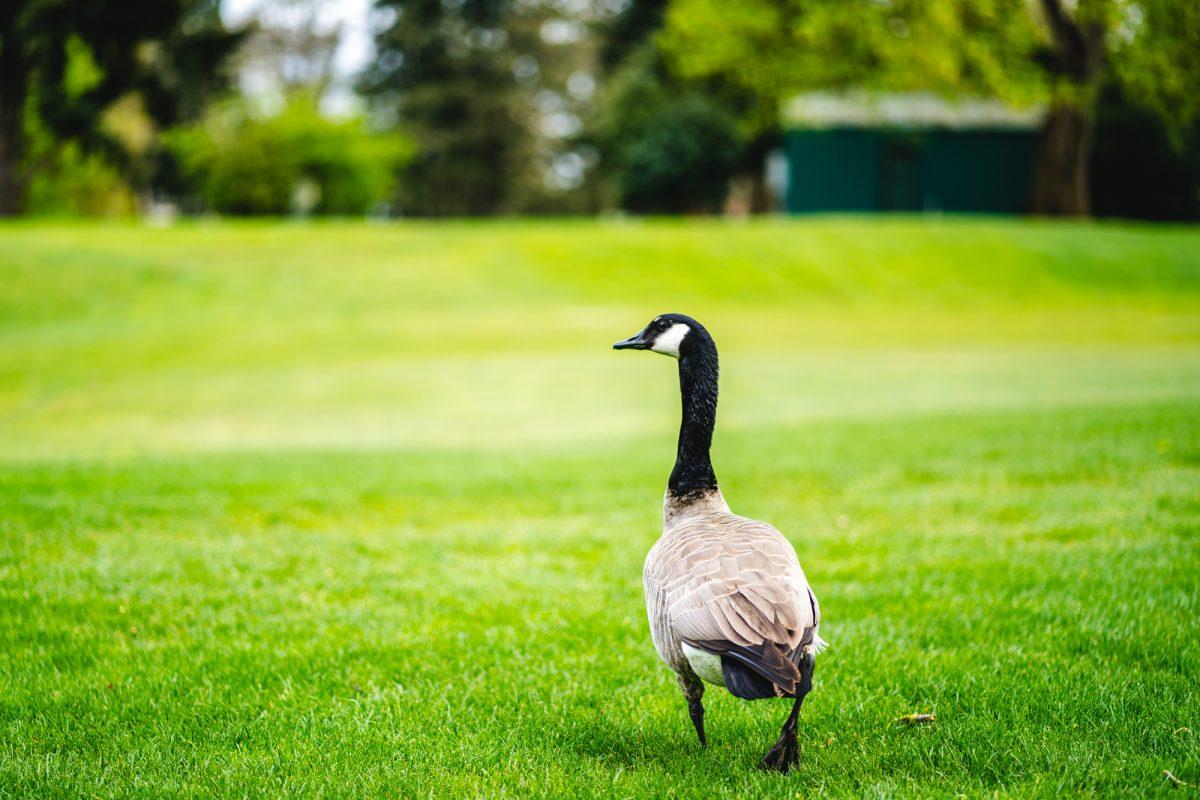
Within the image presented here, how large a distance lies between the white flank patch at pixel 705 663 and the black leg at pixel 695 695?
282 millimetres

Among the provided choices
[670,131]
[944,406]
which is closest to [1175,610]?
Answer: [944,406]

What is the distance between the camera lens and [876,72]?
3309cm

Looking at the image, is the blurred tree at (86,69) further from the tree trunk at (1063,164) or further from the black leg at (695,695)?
the tree trunk at (1063,164)

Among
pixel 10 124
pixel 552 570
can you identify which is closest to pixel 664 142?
pixel 10 124

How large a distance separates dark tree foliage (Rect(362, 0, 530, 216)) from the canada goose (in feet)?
201

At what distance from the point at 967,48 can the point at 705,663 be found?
30.0 m

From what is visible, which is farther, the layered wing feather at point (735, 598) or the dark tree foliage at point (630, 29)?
the dark tree foliage at point (630, 29)

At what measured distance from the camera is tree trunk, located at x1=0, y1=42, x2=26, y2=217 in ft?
110

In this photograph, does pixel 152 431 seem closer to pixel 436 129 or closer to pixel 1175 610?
pixel 1175 610

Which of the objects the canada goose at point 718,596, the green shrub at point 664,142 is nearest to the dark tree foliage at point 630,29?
Answer: the green shrub at point 664,142

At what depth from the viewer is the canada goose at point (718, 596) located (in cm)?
348

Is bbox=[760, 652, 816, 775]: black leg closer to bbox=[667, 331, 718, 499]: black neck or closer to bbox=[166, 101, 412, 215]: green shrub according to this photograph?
bbox=[667, 331, 718, 499]: black neck

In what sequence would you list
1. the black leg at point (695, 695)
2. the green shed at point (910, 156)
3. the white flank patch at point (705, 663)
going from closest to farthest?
the white flank patch at point (705, 663)
the black leg at point (695, 695)
the green shed at point (910, 156)

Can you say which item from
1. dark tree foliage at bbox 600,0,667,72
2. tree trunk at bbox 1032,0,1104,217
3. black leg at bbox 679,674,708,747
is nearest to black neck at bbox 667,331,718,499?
black leg at bbox 679,674,708,747
